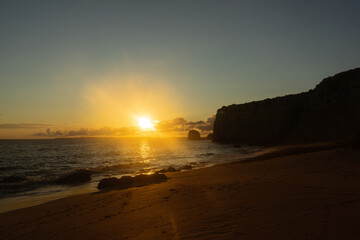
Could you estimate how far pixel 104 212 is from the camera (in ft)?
26.1

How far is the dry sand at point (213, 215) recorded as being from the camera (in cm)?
516

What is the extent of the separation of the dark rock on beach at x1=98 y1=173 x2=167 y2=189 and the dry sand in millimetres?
3869

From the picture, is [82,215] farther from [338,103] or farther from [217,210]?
[338,103]

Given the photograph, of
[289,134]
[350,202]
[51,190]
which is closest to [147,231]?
[350,202]

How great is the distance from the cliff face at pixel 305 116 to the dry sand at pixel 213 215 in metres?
20.0

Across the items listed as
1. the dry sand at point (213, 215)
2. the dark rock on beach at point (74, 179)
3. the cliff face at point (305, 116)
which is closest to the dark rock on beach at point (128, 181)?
the dry sand at point (213, 215)

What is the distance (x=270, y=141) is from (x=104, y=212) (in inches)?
2384

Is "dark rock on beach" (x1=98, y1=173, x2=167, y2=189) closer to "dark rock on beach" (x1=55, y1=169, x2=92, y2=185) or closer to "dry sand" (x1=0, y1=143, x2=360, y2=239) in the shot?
"dry sand" (x1=0, y1=143, x2=360, y2=239)

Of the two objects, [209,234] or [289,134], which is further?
Result: [289,134]

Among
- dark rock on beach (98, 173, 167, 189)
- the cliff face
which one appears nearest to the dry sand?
dark rock on beach (98, 173, 167, 189)

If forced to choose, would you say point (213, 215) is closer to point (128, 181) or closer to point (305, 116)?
point (128, 181)

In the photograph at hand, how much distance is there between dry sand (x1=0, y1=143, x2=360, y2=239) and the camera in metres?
5.16

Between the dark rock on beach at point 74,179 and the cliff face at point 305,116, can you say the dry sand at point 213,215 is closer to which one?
the dark rock on beach at point 74,179

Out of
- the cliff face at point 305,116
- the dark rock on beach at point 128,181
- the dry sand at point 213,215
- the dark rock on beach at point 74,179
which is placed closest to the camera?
the dry sand at point 213,215
